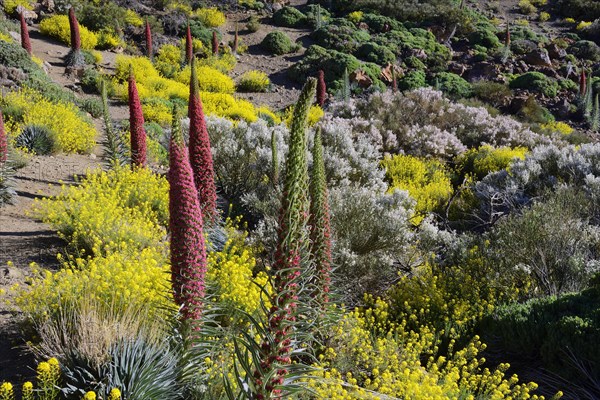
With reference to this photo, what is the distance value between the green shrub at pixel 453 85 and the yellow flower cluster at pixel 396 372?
16.2m

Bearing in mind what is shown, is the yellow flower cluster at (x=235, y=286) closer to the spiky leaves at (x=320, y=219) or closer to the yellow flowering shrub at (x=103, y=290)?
the yellow flowering shrub at (x=103, y=290)

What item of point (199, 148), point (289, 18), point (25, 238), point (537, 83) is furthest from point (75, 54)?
point (537, 83)

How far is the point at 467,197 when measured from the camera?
939 cm

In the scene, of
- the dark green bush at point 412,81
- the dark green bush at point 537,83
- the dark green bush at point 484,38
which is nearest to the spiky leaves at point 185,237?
the dark green bush at point 412,81

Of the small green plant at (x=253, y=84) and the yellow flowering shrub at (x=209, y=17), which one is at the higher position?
the yellow flowering shrub at (x=209, y=17)

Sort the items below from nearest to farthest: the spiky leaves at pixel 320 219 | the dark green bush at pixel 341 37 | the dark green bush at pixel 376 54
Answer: the spiky leaves at pixel 320 219 < the dark green bush at pixel 376 54 < the dark green bush at pixel 341 37

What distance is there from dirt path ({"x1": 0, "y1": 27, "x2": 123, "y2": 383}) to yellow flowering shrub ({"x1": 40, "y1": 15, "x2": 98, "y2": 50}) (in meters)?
8.88

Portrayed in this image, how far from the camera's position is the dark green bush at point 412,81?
2092cm

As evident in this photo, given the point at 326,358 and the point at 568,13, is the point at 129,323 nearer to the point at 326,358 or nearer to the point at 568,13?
the point at 326,358

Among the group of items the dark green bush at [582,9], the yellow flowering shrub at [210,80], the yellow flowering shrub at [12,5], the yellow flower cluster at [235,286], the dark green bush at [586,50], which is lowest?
the yellow flowering shrub at [210,80]

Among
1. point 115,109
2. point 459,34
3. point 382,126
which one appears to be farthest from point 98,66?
point 459,34

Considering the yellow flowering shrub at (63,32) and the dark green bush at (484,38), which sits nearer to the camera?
the yellow flowering shrub at (63,32)

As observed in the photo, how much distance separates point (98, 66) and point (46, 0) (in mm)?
7054

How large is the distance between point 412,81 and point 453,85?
1640 millimetres
